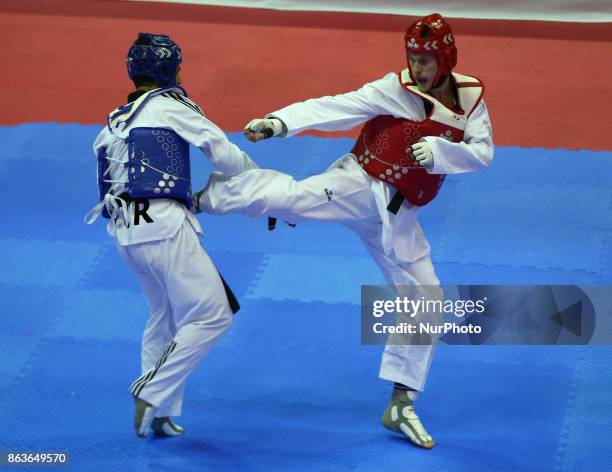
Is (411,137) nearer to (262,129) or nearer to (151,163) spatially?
(262,129)

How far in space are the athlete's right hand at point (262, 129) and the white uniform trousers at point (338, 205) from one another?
0.18 m

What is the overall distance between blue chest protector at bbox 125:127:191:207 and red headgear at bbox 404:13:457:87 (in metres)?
1.26

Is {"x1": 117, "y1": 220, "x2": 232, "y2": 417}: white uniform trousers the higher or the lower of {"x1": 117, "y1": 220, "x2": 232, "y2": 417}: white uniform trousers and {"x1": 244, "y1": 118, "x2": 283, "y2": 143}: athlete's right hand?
the lower

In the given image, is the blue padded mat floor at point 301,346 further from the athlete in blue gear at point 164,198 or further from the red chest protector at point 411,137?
the red chest protector at point 411,137

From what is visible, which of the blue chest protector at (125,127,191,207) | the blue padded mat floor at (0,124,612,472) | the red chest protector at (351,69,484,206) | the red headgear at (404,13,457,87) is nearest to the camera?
the blue chest protector at (125,127,191,207)

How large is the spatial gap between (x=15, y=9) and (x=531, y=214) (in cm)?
628

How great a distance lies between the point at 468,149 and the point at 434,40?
550 millimetres

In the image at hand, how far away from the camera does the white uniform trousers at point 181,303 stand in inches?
198

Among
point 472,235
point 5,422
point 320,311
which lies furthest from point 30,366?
point 472,235

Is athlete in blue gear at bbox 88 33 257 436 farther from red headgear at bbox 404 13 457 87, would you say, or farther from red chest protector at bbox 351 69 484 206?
red headgear at bbox 404 13 457 87

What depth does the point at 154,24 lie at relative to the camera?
10766mm

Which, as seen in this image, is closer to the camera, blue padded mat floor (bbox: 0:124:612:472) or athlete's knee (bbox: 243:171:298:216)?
athlete's knee (bbox: 243:171:298:216)

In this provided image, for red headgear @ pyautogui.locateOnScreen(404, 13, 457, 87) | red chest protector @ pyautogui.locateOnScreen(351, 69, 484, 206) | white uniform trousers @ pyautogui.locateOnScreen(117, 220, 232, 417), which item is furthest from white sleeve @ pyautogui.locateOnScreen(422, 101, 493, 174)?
white uniform trousers @ pyautogui.locateOnScreen(117, 220, 232, 417)

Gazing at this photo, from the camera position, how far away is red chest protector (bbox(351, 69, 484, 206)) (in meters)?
5.14
